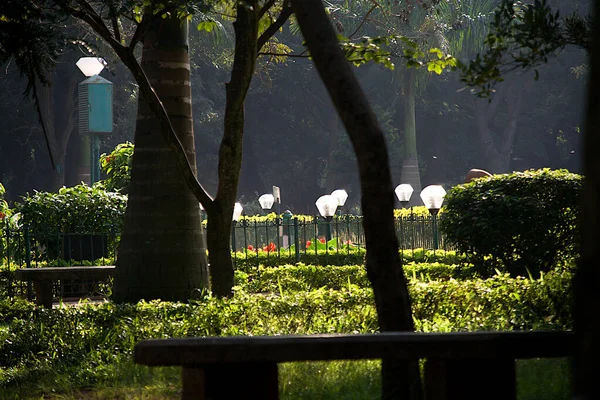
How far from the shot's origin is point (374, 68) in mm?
54562

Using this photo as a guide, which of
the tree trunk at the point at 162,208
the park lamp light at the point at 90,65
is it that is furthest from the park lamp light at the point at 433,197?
the tree trunk at the point at 162,208

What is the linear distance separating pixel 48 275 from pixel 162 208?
225 cm

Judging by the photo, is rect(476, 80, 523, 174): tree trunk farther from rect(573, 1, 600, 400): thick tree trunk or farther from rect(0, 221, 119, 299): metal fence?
rect(573, 1, 600, 400): thick tree trunk

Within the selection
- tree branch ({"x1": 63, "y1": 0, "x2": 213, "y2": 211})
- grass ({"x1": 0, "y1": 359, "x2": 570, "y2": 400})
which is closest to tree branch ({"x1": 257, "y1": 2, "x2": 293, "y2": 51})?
tree branch ({"x1": 63, "y1": 0, "x2": 213, "y2": 211})

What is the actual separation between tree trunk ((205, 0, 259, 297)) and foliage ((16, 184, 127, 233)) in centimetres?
731

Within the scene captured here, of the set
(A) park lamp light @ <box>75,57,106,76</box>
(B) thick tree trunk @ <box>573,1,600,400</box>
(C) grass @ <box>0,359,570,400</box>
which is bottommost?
(C) grass @ <box>0,359,570,400</box>

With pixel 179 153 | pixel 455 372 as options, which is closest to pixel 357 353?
pixel 455 372

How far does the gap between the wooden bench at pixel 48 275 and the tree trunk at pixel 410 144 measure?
1484 inches

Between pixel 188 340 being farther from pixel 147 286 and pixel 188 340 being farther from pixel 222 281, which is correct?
pixel 147 286

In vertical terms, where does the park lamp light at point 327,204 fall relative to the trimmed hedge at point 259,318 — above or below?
above

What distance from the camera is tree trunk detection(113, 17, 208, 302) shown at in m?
9.52

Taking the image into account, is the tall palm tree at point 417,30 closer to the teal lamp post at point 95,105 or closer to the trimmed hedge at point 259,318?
the teal lamp post at point 95,105

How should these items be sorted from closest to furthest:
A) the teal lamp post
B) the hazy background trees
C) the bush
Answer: the bush
the teal lamp post
the hazy background trees

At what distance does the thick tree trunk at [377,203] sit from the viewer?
15.6 ft
